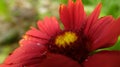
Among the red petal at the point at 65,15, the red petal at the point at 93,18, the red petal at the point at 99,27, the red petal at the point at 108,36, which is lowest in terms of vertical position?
the red petal at the point at 108,36

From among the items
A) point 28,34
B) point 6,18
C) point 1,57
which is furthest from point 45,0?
point 28,34

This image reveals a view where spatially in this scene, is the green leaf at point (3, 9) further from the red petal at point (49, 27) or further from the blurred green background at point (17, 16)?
the red petal at point (49, 27)

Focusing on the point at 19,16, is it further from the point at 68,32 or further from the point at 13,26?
the point at 68,32

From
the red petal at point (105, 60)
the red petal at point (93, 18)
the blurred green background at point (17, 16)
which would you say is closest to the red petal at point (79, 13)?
the red petal at point (93, 18)

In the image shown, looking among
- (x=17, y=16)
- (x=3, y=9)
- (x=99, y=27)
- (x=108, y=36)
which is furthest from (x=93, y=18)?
(x=17, y=16)

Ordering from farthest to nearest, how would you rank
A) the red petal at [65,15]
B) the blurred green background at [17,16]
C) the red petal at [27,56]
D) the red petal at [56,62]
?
the blurred green background at [17,16] < the red petal at [65,15] < the red petal at [27,56] < the red petal at [56,62]

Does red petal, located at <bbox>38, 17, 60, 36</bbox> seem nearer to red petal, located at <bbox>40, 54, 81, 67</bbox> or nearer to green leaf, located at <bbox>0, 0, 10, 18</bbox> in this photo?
red petal, located at <bbox>40, 54, 81, 67</bbox>
